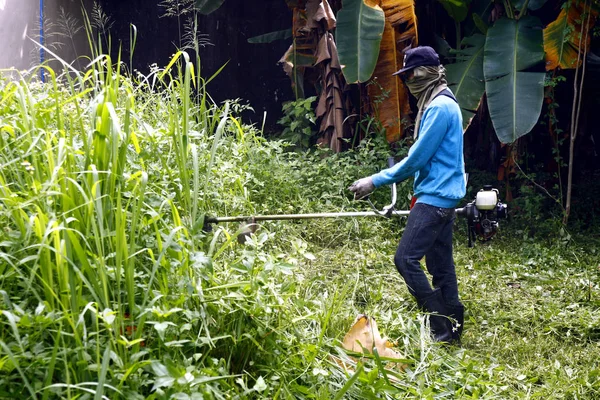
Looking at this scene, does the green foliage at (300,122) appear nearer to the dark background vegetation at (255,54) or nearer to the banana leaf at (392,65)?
the banana leaf at (392,65)

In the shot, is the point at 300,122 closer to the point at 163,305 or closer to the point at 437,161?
the point at 437,161

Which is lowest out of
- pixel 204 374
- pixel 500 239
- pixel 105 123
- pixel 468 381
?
pixel 500 239

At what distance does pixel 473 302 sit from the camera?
16.1ft

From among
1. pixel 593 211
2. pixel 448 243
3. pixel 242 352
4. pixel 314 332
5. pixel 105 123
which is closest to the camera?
pixel 105 123

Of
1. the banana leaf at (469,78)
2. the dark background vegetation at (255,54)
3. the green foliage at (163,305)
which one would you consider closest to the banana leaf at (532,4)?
the banana leaf at (469,78)

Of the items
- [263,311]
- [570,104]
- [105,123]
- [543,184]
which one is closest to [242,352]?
[263,311]

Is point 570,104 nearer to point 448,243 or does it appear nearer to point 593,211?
point 593,211

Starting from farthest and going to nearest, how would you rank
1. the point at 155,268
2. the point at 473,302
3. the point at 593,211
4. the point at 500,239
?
the point at 593,211, the point at 500,239, the point at 473,302, the point at 155,268

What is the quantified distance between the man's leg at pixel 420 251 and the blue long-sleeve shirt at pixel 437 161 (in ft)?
0.27

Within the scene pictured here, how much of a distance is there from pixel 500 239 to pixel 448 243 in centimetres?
276

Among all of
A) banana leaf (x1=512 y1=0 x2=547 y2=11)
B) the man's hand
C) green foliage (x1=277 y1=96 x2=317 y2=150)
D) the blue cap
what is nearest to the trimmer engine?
the man's hand

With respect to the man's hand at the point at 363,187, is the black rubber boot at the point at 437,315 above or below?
below

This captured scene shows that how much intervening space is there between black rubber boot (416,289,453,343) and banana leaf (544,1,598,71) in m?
3.73

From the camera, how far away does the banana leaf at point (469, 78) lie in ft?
22.8
